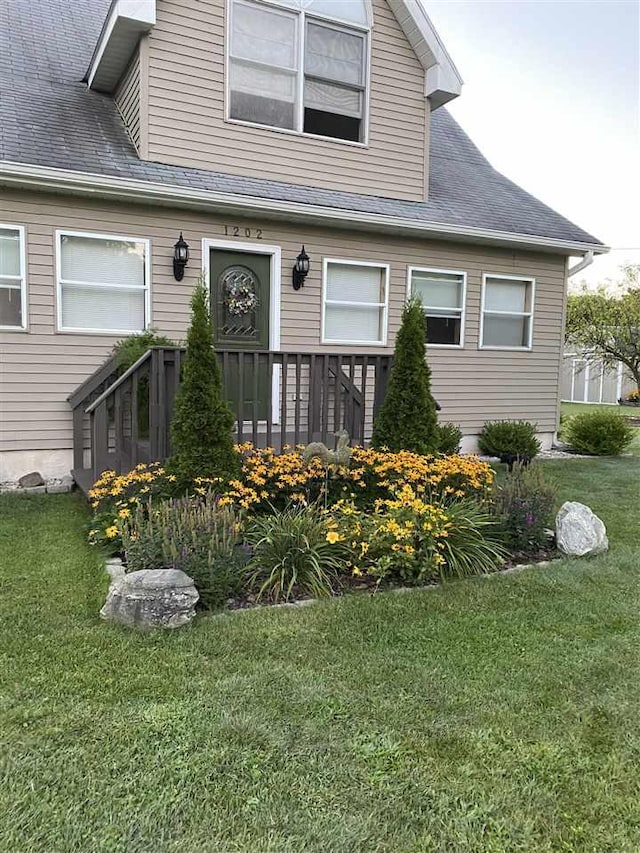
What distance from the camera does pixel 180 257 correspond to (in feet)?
→ 21.7

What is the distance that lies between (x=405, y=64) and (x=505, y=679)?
7.82 metres

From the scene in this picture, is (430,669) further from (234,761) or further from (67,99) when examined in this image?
(67,99)

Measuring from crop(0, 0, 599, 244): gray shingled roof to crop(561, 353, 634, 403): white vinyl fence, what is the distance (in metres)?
13.8

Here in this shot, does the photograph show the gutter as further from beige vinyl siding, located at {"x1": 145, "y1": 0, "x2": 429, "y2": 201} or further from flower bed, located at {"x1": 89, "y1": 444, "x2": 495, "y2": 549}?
flower bed, located at {"x1": 89, "y1": 444, "x2": 495, "y2": 549}

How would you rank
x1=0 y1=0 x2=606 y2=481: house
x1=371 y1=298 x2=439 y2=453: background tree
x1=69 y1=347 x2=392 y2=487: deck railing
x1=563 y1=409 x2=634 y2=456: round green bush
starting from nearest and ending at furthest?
1. x1=69 y1=347 x2=392 y2=487: deck railing
2. x1=371 y1=298 x2=439 y2=453: background tree
3. x1=0 y1=0 x2=606 y2=481: house
4. x1=563 y1=409 x2=634 y2=456: round green bush

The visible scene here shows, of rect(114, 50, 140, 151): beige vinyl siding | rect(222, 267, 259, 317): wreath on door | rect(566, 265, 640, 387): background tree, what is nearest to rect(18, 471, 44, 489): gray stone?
rect(222, 267, 259, 317): wreath on door

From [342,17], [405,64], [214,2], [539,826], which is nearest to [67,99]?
[214,2]

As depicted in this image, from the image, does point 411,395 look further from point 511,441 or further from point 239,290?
point 511,441

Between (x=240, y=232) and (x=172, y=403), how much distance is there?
290 cm

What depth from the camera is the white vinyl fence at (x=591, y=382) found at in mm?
22188

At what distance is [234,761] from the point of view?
6.86 ft

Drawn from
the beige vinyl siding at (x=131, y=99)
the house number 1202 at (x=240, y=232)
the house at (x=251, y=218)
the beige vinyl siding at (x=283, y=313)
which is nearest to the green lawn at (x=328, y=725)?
the house at (x=251, y=218)

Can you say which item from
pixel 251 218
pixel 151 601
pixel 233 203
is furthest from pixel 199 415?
pixel 251 218

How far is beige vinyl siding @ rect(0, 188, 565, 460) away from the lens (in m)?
6.20
